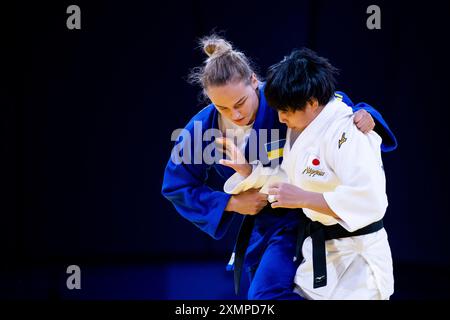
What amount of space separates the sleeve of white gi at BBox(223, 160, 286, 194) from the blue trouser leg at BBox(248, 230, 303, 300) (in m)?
0.21

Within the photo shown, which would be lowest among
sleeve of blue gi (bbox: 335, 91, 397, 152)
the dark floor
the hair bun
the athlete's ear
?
the dark floor

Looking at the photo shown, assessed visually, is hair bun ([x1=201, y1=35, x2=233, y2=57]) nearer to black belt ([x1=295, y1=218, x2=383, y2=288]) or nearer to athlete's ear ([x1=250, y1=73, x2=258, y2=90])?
athlete's ear ([x1=250, y1=73, x2=258, y2=90])

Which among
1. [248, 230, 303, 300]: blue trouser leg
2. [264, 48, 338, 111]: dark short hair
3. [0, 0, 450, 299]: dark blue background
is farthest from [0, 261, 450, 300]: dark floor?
[264, 48, 338, 111]: dark short hair

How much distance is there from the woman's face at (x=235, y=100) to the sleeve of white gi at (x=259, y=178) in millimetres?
185

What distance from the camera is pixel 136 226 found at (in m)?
4.66

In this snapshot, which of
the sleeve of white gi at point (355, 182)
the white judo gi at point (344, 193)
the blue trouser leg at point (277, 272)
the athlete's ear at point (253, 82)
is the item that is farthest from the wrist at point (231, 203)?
the sleeve of white gi at point (355, 182)

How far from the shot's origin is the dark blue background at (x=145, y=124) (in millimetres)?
4168

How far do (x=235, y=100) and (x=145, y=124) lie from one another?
7.00 feet

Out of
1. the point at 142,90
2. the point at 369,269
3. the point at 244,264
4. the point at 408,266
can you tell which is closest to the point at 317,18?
the point at 142,90

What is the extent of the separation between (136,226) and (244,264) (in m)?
2.11

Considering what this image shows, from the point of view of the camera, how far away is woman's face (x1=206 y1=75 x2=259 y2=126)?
2.52 metres
